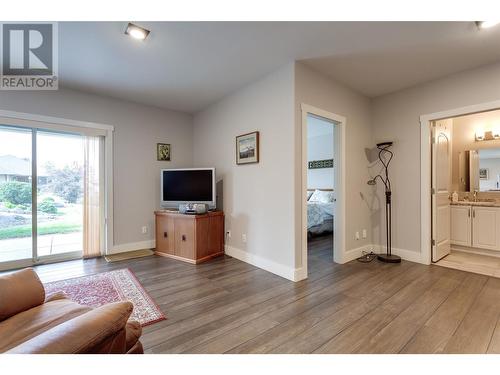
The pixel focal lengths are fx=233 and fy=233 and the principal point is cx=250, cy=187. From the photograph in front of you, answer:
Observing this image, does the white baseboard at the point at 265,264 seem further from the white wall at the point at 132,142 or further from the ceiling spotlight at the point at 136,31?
the ceiling spotlight at the point at 136,31

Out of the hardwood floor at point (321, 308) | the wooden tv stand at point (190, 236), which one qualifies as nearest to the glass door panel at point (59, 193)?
the hardwood floor at point (321, 308)

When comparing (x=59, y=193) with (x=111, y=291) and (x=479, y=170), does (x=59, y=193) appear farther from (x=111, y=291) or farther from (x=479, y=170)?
(x=479, y=170)

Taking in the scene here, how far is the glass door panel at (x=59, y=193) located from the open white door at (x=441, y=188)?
527 cm

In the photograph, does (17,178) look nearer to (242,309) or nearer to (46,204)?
(46,204)

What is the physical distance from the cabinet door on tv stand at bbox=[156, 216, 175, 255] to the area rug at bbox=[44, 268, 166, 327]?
805 millimetres

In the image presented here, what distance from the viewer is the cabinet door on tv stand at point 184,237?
3.49m

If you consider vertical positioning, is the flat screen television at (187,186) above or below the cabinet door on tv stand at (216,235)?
above

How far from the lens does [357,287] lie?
100 inches

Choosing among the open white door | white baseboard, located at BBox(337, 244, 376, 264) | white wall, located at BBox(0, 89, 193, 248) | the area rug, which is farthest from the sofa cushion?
the open white door

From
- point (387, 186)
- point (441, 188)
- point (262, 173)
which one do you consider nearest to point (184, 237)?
point (262, 173)

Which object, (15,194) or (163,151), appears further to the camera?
(163,151)

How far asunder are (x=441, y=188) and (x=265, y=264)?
2857 millimetres

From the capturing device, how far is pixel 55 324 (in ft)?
3.95

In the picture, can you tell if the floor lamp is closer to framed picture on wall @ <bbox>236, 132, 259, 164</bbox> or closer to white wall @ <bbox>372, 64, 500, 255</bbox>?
white wall @ <bbox>372, 64, 500, 255</bbox>
